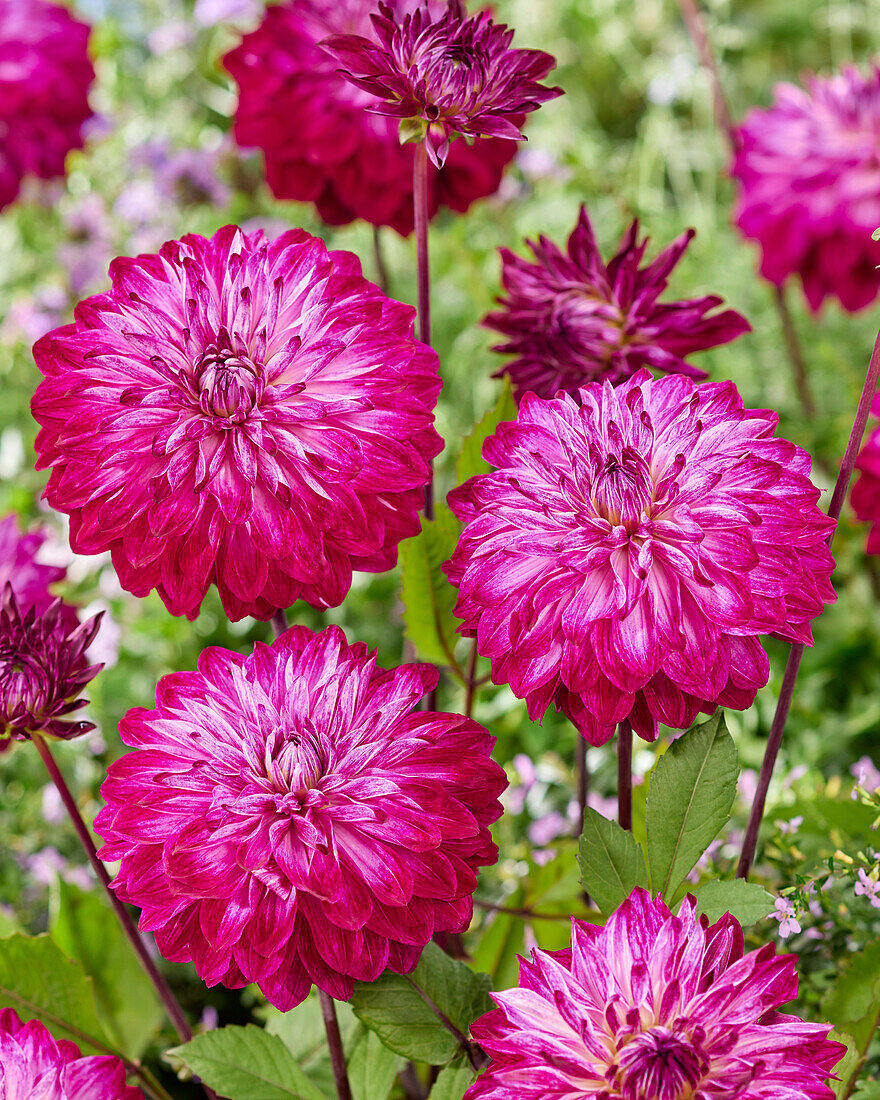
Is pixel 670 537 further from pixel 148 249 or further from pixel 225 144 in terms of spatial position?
pixel 225 144

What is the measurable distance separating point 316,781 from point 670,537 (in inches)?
6.0

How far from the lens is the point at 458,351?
4.64ft

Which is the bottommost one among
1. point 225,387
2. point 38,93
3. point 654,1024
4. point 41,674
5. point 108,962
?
point 108,962

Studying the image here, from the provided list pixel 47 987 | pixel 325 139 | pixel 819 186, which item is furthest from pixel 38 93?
pixel 47 987

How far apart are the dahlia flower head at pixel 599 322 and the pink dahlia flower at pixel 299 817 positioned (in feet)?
0.58

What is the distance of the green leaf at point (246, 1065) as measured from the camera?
410mm

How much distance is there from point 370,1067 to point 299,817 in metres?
0.15

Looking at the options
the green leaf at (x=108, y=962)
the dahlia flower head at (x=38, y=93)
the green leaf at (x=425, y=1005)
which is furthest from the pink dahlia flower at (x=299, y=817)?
the dahlia flower head at (x=38, y=93)

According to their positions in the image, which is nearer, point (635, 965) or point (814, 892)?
point (635, 965)

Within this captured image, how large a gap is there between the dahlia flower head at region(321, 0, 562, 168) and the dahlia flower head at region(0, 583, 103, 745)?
0.75ft

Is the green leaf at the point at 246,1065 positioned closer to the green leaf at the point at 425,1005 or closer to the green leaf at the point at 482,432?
the green leaf at the point at 425,1005

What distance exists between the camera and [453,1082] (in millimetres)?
403

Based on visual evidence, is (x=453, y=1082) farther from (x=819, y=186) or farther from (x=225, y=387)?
(x=819, y=186)

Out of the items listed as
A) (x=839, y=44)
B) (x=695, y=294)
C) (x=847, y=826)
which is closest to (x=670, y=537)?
(x=847, y=826)
